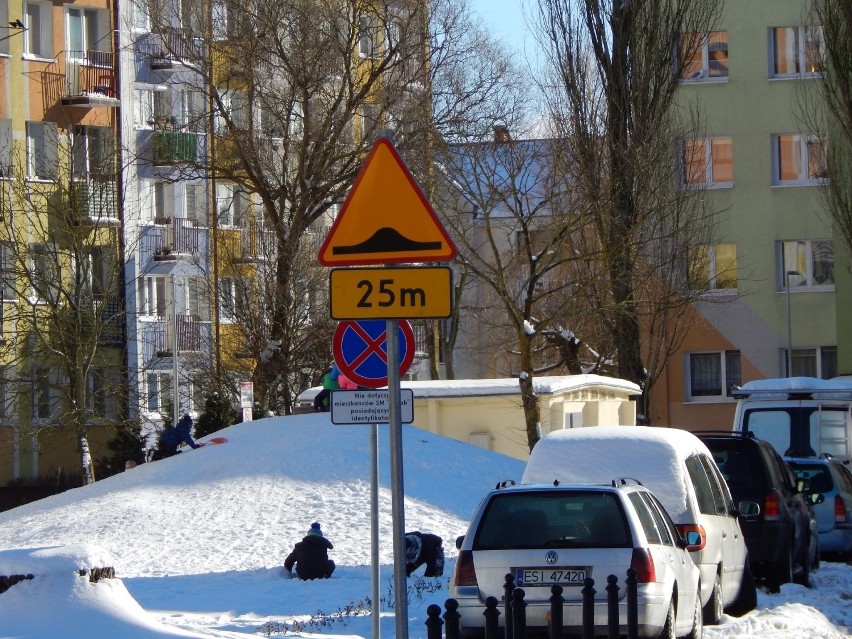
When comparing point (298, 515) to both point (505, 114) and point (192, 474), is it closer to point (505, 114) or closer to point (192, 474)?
point (192, 474)

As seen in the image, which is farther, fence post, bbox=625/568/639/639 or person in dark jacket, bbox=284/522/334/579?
person in dark jacket, bbox=284/522/334/579

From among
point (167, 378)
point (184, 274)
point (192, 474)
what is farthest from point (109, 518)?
point (184, 274)

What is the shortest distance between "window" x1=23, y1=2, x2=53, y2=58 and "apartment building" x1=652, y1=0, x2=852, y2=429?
67.7 feet

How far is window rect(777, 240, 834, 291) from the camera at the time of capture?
49062 millimetres

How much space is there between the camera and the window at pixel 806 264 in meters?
49.1

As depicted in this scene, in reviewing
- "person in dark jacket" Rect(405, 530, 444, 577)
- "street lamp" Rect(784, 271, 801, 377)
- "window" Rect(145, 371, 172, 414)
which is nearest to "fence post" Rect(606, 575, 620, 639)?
"person in dark jacket" Rect(405, 530, 444, 577)

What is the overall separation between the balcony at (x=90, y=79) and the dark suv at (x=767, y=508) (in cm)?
3398

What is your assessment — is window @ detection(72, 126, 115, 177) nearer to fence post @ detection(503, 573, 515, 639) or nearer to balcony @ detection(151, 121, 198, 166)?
balcony @ detection(151, 121, 198, 166)

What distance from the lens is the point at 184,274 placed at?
50.2 m

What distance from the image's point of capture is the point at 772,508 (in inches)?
608

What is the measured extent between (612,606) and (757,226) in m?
41.1

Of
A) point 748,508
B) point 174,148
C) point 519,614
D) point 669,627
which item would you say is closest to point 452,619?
point 519,614

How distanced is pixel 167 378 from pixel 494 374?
21.9m

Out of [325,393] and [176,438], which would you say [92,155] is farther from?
[325,393]
